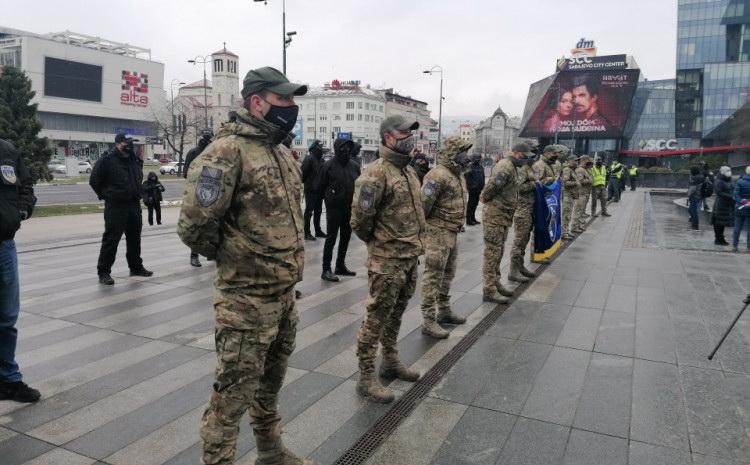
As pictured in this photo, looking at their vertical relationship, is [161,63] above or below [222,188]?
above

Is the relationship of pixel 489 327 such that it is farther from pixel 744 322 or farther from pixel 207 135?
pixel 207 135

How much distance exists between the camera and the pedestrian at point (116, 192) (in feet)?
24.8

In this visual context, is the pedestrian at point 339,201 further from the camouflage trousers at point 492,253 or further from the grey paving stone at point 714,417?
the grey paving stone at point 714,417

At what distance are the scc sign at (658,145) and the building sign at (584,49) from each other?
22.1 meters

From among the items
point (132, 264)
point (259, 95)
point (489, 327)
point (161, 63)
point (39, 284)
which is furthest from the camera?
point (161, 63)

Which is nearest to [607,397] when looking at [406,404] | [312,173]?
[406,404]

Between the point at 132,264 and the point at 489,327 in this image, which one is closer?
the point at 489,327

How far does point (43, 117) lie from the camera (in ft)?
229

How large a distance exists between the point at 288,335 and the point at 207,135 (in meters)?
5.65

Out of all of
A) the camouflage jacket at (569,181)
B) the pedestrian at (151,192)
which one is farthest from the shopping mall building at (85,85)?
the camouflage jacket at (569,181)

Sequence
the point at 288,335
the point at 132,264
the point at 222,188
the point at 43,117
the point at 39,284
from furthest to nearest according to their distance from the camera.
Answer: the point at 43,117, the point at 132,264, the point at 39,284, the point at 288,335, the point at 222,188

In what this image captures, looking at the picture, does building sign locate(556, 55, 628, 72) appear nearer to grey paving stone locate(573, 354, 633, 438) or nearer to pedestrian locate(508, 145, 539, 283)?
pedestrian locate(508, 145, 539, 283)

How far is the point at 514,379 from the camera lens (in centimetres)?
465

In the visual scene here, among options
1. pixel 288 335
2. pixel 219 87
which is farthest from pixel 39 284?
pixel 219 87
